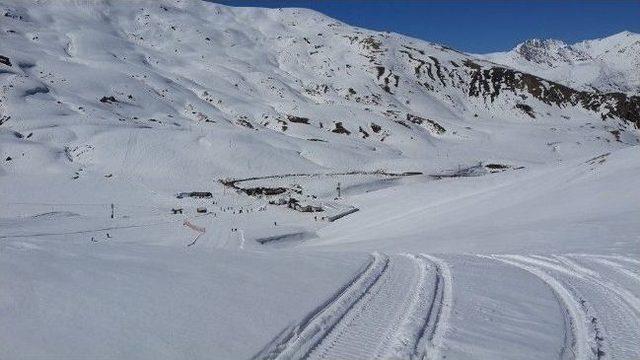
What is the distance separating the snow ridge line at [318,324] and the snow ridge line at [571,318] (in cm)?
346

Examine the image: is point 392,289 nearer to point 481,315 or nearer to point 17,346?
point 481,315

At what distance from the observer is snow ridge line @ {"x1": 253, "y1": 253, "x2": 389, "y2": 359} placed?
6988 mm

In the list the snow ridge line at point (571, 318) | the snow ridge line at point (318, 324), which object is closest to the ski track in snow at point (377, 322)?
the snow ridge line at point (318, 324)

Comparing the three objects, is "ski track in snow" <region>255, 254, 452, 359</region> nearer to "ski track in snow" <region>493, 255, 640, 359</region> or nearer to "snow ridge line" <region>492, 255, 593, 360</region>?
"snow ridge line" <region>492, 255, 593, 360</region>

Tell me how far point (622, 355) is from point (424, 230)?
66.7 feet

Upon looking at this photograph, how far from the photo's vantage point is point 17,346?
630cm

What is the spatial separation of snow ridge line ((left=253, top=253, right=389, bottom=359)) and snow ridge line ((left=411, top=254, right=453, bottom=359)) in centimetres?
136

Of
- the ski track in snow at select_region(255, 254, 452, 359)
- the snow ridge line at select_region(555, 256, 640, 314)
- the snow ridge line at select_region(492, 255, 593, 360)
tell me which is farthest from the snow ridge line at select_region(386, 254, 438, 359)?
the snow ridge line at select_region(555, 256, 640, 314)

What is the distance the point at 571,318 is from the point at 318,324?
4.42 meters

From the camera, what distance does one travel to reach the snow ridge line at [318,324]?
275 inches

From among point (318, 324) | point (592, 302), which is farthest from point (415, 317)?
point (592, 302)

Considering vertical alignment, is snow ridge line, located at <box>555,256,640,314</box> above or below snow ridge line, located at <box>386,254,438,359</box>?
above

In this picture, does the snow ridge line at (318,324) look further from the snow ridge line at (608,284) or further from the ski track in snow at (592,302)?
the snow ridge line at (608,284)

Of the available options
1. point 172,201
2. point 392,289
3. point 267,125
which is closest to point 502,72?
point 267,125
